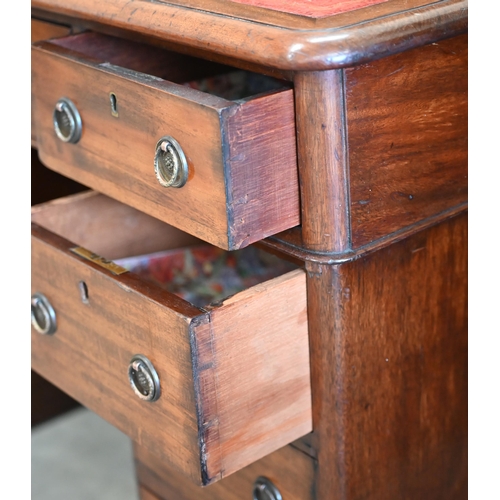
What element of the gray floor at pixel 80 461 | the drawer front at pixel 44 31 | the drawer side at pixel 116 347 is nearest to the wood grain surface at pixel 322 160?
the drawer side at pixel 116 347

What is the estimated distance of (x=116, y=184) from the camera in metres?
0.78

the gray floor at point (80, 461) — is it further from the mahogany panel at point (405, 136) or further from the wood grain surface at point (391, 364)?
the mahogany panel at point (405, 136)

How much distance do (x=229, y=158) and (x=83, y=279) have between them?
0.70 ft

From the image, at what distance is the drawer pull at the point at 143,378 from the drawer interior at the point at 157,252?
0.73ft

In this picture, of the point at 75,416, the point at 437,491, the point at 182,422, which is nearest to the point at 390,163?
the point at 182,422

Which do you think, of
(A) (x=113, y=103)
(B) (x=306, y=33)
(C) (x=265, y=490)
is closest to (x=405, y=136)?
(B) (x=306, y=33)

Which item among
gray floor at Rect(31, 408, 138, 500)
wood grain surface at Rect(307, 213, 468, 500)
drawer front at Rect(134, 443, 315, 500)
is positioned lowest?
gray floor at Rect(31, 408, 138, 500)

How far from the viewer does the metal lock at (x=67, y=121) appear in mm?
795

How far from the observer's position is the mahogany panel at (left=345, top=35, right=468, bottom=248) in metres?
0.67

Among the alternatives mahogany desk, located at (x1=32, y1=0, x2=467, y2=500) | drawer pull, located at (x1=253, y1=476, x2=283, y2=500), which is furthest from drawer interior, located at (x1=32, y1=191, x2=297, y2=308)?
drawer pull, located at (x1=253, y1=476, x2=283, y2=500)

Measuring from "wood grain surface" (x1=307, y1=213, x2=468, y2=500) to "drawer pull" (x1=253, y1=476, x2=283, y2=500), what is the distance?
0.06 metres

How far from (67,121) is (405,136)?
312 mm

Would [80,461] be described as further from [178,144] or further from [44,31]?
[178,144]

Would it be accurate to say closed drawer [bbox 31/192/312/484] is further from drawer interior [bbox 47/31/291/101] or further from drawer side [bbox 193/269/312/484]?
drawer interior [bbox 47/31/291/101]
